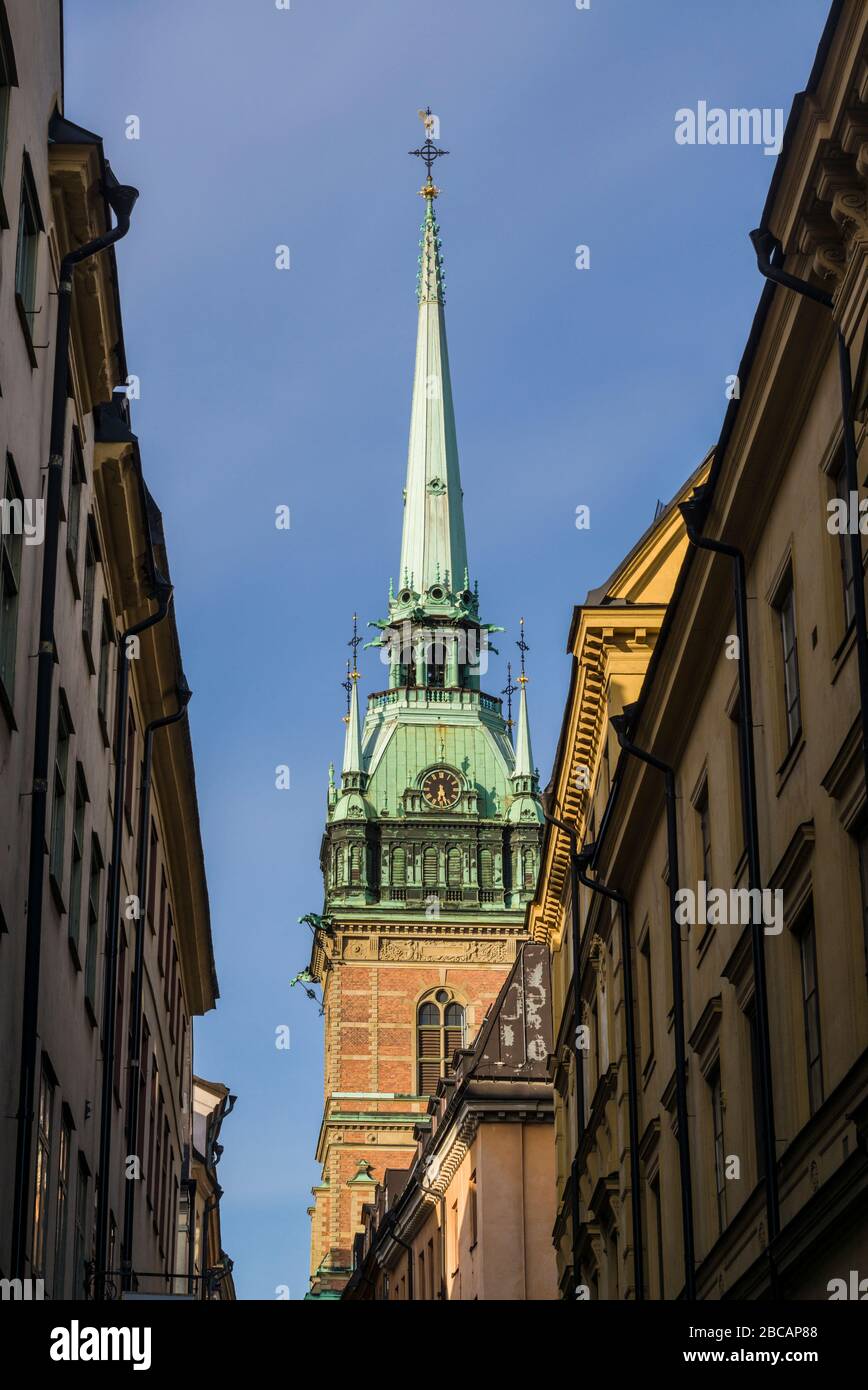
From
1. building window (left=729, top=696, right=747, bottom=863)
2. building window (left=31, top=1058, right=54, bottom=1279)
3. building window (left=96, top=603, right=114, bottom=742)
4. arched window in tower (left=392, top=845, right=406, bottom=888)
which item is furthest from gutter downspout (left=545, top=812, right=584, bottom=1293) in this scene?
arched window in tower (left=392, top=845, right=406, bottom=888)

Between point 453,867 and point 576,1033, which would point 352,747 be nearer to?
point 453,867

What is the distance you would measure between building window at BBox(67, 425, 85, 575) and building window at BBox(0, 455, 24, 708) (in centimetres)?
413

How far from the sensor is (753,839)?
24.5 m

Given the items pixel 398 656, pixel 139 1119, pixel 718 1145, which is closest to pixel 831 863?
pixel 718 1145

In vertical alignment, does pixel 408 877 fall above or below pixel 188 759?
above

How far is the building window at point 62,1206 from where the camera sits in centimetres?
2544

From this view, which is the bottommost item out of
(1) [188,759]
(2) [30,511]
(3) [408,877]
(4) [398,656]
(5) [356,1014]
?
(2) [30,511]

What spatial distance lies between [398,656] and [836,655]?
114647 mm

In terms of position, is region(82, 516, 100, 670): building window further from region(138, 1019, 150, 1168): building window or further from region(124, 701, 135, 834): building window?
region(138, 1019, 150, 1168): building window

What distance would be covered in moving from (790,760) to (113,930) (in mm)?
10678

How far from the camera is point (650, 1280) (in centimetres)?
3275

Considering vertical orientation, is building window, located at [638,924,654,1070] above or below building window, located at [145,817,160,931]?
below

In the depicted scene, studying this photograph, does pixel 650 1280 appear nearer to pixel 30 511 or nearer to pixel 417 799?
pixel 30 511

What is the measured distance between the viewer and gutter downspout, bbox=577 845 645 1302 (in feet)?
107
